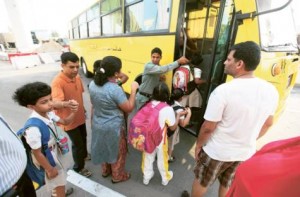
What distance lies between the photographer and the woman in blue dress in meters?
2.02

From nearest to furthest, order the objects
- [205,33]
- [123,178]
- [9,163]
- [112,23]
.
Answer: [9,163] → [123,178] → [205,33] → [112,23]

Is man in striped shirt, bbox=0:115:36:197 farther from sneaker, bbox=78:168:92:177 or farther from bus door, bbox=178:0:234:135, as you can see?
bus door, bbox=178:0:234:135

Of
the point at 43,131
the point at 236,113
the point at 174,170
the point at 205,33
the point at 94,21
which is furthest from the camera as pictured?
the point at 94,21

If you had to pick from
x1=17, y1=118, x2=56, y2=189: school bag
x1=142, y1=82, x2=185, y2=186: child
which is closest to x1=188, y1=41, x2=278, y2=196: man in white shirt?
x1=142, y1=82, x2=185, y2=186: child

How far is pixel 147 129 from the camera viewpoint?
84.2 inches

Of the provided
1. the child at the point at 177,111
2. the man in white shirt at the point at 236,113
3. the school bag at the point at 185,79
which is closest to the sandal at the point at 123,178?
the child at the point at 177,111

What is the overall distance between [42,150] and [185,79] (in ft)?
6.78

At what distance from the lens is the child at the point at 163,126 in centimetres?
215

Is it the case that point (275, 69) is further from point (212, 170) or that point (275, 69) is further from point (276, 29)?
point (212, 170)

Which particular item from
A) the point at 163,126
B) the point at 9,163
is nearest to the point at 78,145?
the point at 163,126

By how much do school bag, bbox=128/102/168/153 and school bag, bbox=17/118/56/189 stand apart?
912 mm

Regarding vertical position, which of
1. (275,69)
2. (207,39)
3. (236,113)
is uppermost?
(207,39)

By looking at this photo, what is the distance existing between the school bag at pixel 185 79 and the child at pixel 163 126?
70 cm

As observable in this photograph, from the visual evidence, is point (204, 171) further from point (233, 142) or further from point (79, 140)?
point (79, 140)
